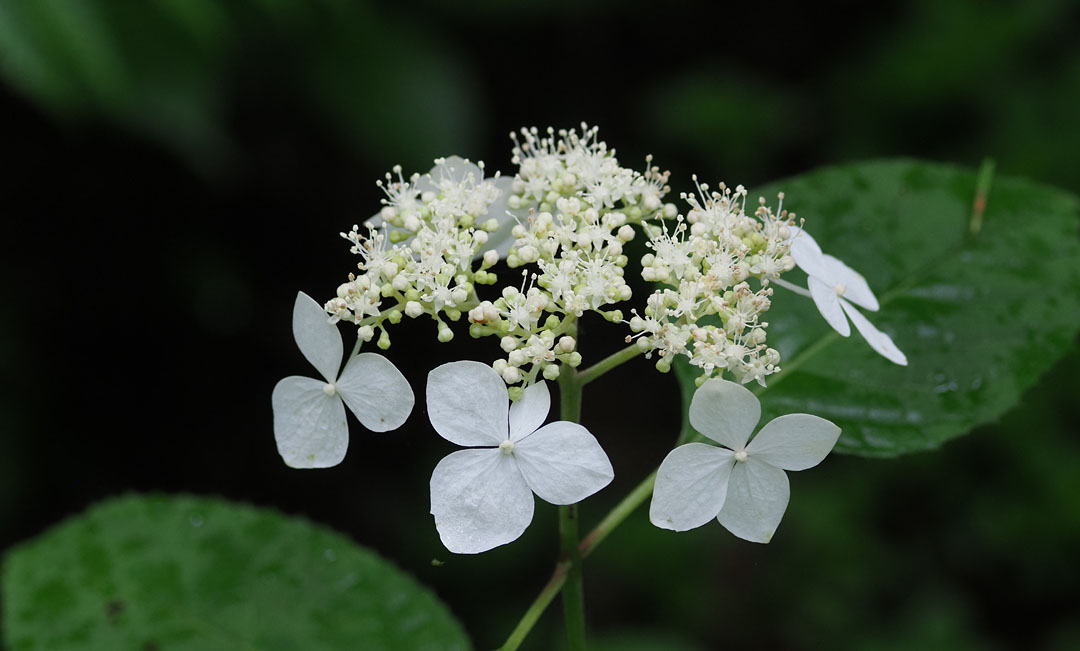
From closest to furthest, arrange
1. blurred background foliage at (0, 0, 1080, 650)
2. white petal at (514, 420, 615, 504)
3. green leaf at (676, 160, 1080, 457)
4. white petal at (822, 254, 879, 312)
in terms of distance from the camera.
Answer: white petal at (514, 420, 615, 504)
white petal at (822, 254, 879, 312)
green leaf at (676, 160, 1080, 457)
blurred background foliage at (0, 0, 1080, 650)

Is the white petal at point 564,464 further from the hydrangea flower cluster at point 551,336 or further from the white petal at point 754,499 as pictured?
the white petal at point 754,499

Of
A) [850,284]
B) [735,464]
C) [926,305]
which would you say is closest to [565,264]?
[735,464]

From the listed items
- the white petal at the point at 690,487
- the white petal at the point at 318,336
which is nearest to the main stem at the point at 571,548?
the white petal at the point at 690,487

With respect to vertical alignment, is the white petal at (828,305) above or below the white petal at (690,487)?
above

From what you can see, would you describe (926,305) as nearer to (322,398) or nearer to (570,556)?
(570,556)

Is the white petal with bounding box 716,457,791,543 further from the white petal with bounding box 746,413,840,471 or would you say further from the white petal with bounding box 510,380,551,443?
the white petal with bounding box 510,380,551,443

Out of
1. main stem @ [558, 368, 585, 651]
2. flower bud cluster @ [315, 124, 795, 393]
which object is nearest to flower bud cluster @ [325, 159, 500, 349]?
flower bud cluster @ [315, 124, 795, 393]

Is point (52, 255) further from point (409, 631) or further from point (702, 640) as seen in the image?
point (702, 640)
